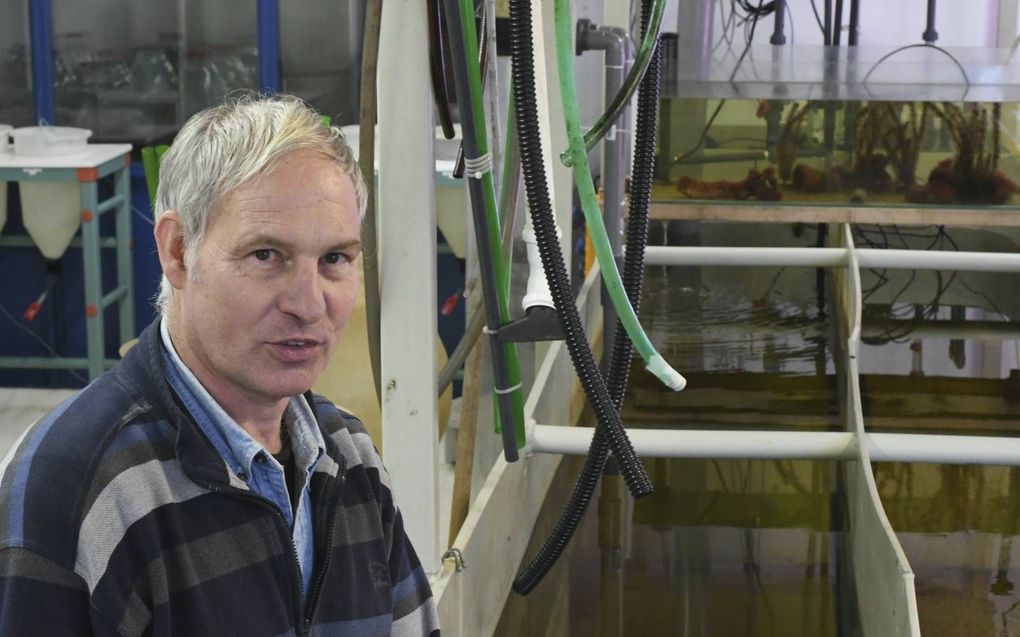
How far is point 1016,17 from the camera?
6547mm

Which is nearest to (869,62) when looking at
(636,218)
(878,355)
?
(878,355)

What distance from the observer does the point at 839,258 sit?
3.94m

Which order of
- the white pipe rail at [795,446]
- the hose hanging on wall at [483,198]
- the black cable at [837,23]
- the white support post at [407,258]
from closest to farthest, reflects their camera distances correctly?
the hose hanging on wall at [483,198] < the white support post at [407,258] < the white pipe rail at [795,446] < the black cable at [837,23]

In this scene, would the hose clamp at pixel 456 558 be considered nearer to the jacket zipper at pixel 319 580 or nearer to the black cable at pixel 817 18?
the jacket zipper at pixel 319 580

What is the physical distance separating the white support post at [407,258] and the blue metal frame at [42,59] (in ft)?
10.6

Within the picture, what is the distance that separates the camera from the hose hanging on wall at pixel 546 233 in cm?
164

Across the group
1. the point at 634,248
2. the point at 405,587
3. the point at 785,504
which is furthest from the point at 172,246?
the point at 785,504

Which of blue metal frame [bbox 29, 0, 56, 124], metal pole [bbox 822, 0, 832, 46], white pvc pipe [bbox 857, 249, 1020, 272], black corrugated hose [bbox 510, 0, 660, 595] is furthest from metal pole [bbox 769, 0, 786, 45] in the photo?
black corrugated hose [bbox 510, 0, 660, 595]

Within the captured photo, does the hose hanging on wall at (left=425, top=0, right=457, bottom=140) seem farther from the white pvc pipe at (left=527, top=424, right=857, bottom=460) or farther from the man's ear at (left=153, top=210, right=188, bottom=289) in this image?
A: the white pvc pipe at (left=527, top=424, right=857, bottom=460)

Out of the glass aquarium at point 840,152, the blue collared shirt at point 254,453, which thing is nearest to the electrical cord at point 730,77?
the glass aquarium at point 840,152

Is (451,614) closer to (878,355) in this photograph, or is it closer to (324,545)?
(324,545)

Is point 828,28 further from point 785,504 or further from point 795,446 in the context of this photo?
point 795,446

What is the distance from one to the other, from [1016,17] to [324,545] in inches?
250

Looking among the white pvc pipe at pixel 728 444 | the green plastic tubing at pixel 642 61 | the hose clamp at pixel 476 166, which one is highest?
the green plastic tubing at pixel 642 61
